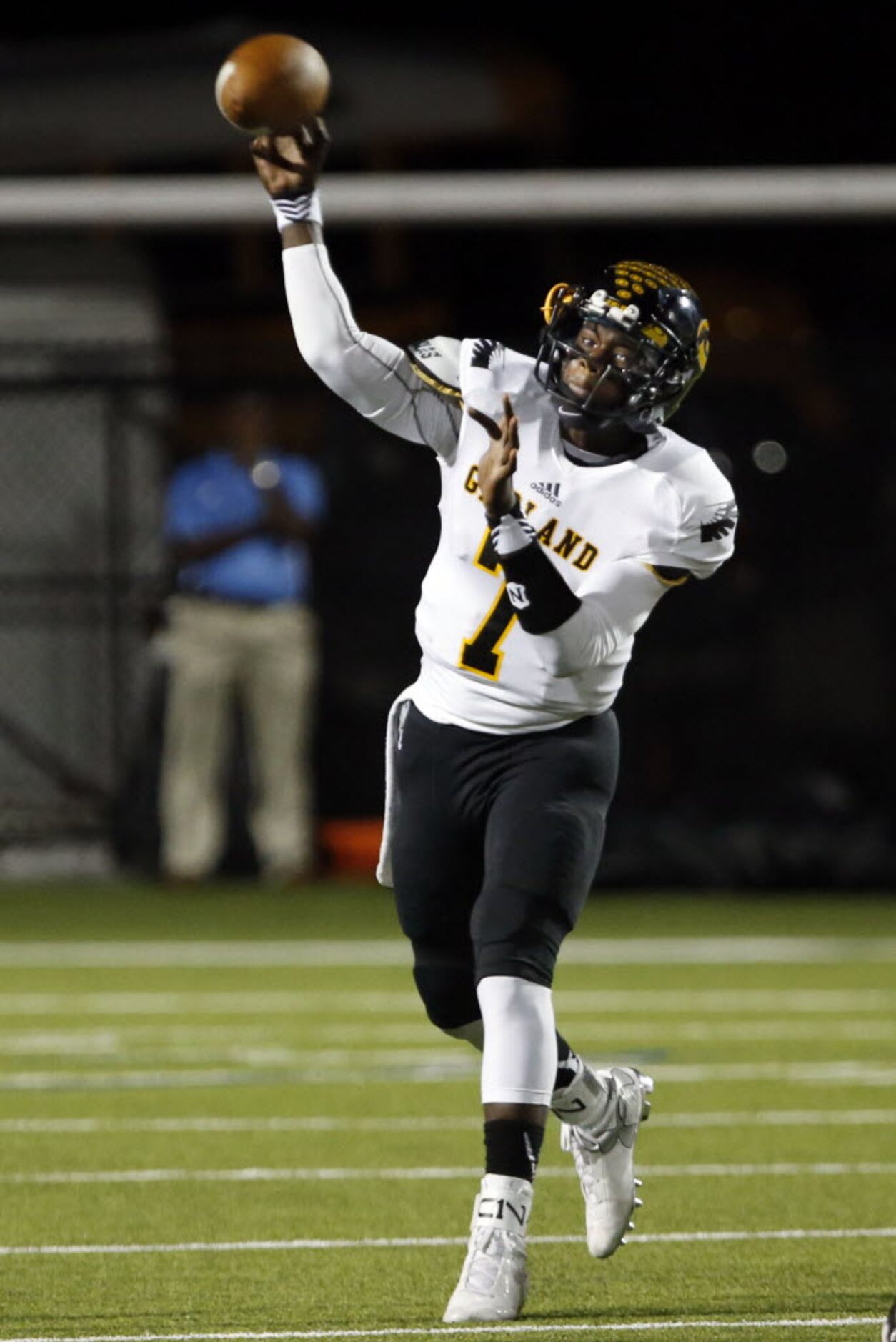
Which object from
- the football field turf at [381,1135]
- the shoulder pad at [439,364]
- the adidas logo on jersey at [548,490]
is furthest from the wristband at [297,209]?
the football field turf at [381,1135]

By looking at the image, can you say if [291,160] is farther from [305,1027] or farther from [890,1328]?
[305,1027]

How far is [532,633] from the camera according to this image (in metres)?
4.74

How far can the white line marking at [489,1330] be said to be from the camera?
435 centimetres

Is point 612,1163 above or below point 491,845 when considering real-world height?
below

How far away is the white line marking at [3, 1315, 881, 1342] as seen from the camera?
171 inches

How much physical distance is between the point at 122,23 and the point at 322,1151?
1345 centimetres

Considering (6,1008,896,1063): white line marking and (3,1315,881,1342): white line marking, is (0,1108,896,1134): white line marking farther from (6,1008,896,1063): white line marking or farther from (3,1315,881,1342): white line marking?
(3,1315,881,1342): white line marking

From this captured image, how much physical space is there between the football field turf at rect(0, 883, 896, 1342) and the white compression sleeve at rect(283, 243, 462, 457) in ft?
5.25

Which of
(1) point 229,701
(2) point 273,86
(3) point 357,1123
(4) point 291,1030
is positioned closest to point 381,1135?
(3) point 357,1123

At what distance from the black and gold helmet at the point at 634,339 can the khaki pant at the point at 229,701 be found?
7.17 m

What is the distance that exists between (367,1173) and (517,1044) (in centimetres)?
144

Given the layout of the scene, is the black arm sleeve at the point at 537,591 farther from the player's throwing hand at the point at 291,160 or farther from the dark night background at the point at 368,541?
the dark night background at the point at 368,541

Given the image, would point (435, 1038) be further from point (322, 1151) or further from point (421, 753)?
point (421, 753)

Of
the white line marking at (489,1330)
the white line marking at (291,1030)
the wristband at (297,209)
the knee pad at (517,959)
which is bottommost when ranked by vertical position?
the white line marking at (291,1030)
